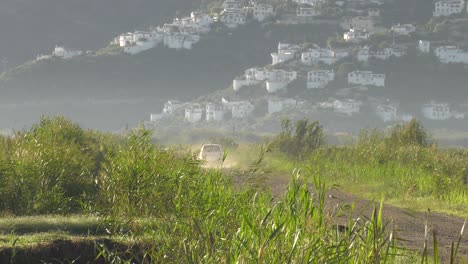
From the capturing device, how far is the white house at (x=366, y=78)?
509ft

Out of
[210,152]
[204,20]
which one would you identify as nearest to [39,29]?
[204,20]

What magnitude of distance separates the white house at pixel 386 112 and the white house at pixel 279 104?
1513 centimetres

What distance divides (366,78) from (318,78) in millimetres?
9234

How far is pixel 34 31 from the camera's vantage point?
18938cm

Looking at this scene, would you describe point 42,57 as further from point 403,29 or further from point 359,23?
point 403,29

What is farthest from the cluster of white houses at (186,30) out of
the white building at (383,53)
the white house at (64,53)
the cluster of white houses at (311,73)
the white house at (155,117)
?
the white building at (383,53)

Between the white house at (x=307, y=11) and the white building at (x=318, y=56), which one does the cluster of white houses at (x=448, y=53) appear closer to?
the white building at (x=318, y=56)

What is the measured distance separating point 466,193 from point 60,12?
185m

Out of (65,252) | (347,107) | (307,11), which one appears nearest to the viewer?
(65,252)

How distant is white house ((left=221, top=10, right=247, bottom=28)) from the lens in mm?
187250

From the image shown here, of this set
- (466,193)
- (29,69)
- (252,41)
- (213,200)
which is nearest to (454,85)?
(252,41)

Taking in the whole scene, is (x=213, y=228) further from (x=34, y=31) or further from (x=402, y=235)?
(x=34, y=31)

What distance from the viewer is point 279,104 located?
145m

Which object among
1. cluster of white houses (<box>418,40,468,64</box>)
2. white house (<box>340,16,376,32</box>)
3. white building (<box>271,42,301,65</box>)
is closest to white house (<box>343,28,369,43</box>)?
white house (<box>340,16,376,32</box>)
